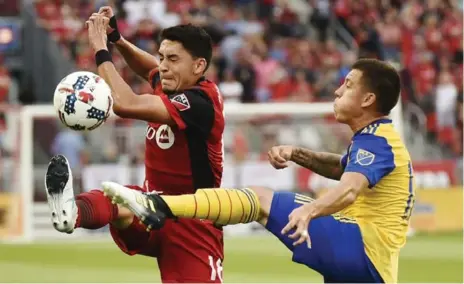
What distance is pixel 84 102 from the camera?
23.3ft

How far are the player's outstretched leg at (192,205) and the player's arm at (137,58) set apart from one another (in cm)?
183

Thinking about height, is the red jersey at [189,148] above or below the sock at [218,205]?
above

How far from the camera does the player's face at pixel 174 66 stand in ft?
24.8

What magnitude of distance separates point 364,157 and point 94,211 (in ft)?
5.57

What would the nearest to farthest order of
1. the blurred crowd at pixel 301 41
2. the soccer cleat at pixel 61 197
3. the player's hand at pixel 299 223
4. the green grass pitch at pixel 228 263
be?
the player's hand at pixel 299 223 → the soccer cleat at pixel 61 197 → the green grass pitch at pixel 228 263 → the blurred crowd at pixel 301 41

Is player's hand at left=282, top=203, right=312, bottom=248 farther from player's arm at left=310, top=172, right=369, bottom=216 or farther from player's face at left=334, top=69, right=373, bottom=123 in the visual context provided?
player's face at left=334, top=69, right=373, bottom=123

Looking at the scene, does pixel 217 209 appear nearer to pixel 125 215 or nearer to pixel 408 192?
pixel 125 215

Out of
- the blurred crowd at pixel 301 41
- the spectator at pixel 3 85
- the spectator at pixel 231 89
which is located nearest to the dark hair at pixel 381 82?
the blurred crowd at pixel 301 41

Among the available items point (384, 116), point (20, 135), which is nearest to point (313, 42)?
point (20, 135)

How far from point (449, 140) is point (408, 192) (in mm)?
13360

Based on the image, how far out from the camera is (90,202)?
712 cm

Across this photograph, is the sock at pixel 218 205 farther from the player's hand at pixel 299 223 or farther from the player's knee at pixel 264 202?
the player's hand at pixel 299 223

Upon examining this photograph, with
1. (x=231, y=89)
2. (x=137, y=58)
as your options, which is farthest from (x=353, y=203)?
(x=231, y=89)

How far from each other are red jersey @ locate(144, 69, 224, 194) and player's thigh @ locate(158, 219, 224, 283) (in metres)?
0.25
